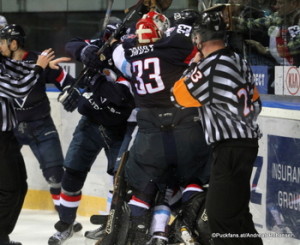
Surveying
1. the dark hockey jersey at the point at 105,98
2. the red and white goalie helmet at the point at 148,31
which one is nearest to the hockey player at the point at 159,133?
the red and white goalie helmet at the point at 148,31

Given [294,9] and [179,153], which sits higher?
[294,9]

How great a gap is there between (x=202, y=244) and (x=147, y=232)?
13.2 inches

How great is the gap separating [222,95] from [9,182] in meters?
1.43

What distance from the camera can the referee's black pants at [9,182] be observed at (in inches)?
191

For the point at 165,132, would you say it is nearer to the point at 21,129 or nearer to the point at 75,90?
the point at 75,90

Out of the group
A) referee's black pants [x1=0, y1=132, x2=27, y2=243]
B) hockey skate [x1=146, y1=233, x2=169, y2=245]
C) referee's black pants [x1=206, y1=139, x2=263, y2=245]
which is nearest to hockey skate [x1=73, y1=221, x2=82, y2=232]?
referee's black pants [x1=0, y1=132, x2=27, y2=243]

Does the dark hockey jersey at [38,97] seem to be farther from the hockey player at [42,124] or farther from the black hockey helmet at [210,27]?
the black hockey helmet at [210,27]

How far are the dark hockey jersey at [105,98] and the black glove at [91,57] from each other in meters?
0.04

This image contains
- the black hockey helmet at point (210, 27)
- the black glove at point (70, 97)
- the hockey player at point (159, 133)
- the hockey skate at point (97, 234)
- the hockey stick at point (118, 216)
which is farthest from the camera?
the black glove at point (70, 97)

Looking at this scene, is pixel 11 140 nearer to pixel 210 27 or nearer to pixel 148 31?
pixel 148 31

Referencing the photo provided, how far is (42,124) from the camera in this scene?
6.18 meters

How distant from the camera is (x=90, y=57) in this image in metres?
5.18

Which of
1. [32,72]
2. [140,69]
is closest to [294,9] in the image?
[140,69]

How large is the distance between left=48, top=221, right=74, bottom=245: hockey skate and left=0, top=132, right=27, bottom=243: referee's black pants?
26.4 inches
